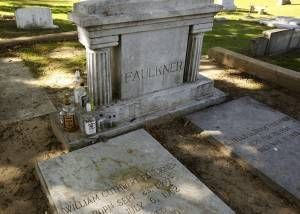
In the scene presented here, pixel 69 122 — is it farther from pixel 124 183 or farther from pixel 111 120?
pixel 124 183

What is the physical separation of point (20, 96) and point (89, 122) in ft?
7.75

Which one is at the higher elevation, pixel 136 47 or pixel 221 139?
pixel 136 47

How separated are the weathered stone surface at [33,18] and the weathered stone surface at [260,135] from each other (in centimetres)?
701

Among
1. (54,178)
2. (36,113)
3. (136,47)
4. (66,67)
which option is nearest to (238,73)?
(136,47)

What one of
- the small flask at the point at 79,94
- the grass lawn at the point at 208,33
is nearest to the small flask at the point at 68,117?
the small flask at the point at 79,94

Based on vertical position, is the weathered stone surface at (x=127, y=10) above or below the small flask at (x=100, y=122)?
above

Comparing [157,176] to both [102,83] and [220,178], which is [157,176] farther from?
[102,83]

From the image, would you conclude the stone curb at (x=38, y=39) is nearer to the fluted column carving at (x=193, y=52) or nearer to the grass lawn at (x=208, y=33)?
the grass lawn at (x=208, y=33)

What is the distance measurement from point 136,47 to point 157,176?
6.31 ft

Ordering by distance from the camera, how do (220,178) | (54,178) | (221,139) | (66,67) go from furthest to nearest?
1. (66,67)
2. (221,139)
3. (220,178)
4. (54,178)

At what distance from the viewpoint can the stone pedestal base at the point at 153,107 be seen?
4484mm

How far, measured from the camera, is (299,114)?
18.2 ft

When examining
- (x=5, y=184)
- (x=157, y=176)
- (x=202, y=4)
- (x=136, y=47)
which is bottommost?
(x=5, y=184)

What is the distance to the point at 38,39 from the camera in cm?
855
